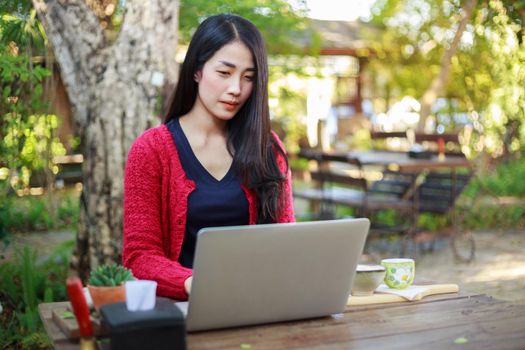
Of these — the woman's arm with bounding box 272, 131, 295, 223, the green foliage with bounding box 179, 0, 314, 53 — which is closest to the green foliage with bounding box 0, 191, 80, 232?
the green foliage with bounding box 179, 0, 314, 53

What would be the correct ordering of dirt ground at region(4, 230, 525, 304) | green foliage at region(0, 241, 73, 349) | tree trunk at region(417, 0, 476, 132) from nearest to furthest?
green foliage at region(0, 241, 73, 349), dirt ground at region(4, 230, 525, 304), tree trunk at region(417, 0, 476, 132)

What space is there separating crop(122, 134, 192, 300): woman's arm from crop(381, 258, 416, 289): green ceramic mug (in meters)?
0.52

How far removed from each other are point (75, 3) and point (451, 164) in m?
3.76

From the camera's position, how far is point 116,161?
153 inches

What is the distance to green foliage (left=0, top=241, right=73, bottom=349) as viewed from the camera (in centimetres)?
378

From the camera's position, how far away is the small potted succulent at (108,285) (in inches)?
65.9

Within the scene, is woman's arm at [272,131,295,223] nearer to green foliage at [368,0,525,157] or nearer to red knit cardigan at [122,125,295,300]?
red knit cardigan at [122,125,295,300]

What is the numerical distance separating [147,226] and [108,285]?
497 mm

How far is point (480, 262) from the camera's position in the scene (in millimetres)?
6688

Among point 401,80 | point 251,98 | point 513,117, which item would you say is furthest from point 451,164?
point 401,80

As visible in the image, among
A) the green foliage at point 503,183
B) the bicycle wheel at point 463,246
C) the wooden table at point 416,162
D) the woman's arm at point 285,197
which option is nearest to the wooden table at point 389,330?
the woman's arm at point 285,197

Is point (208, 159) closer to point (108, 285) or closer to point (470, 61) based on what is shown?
point (108, 285)

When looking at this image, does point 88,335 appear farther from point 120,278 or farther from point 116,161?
point 116,161

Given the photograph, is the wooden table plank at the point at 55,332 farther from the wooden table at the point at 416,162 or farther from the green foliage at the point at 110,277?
the wooden table at the point at 416,162
